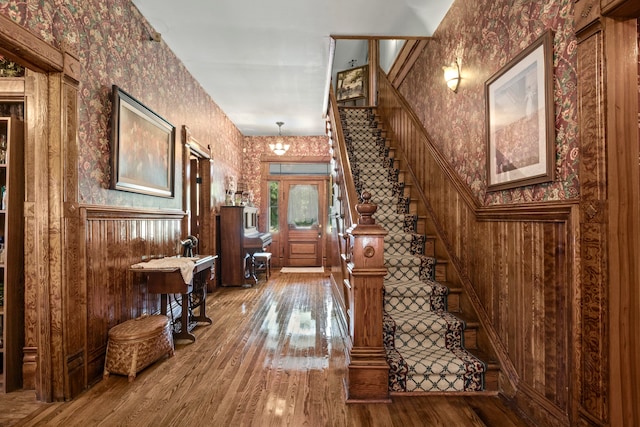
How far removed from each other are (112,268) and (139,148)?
3.80 ft

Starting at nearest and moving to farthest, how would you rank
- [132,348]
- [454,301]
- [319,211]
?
[132,348] → [454,301] → [319,211]

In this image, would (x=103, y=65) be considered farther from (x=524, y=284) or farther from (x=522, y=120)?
(x=524, y=284)

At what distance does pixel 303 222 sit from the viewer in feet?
27.5

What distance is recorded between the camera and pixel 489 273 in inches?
101

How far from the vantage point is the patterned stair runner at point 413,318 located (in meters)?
2.37

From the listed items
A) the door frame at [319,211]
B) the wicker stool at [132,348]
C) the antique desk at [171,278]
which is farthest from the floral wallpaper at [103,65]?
the door frame at [319,211]

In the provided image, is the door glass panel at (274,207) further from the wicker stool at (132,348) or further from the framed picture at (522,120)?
the framed picture at (522,120)

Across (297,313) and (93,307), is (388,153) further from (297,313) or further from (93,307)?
(93,307)

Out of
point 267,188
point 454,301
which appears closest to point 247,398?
point 454,301

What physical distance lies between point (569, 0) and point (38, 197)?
3.36m

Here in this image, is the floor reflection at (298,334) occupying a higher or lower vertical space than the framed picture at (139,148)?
lower

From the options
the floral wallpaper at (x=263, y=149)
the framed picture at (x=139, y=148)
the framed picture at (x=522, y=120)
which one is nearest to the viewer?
the framed picture at (x=522, y=120)

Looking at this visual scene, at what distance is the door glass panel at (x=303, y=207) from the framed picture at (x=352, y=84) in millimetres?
2269

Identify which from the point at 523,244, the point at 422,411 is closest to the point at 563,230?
the point at 523,244
